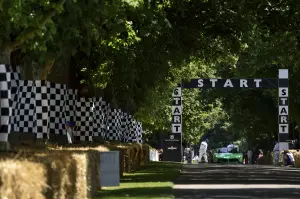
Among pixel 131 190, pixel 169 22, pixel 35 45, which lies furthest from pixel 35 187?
pixel 169 22

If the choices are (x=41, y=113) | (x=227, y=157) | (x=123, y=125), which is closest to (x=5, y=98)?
(x=41, y=113)

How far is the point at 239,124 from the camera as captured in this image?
74.6 metres

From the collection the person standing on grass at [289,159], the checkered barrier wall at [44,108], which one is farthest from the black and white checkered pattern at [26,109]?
the person standing on grass at [289,159]

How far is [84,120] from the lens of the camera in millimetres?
30703

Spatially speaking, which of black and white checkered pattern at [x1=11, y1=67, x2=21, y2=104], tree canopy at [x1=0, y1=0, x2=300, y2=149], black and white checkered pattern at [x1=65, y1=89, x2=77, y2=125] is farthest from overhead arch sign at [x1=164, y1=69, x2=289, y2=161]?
black and white checkered pattern at [x1=11, y1=67, x2=21, y2=104]

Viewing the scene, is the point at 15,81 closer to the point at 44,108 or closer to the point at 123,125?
the point at 44,108

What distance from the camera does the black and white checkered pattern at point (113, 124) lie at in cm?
4034

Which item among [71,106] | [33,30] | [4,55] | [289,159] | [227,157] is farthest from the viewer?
[227,157]

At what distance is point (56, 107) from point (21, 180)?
1550cm

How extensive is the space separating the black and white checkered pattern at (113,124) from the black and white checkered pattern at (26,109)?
17.7m

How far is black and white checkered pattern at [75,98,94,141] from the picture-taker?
30.6 metres

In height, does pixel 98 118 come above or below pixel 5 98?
above

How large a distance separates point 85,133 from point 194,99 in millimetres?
41338

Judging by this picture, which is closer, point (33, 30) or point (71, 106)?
point (33, 30)
